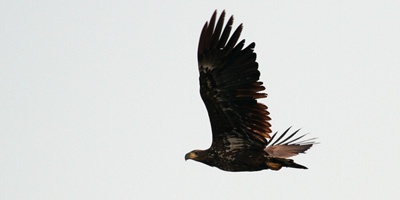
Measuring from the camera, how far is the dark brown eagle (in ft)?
42.5

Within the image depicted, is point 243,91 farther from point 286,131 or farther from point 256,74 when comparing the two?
point 286,131

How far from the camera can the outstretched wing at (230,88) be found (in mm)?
12938

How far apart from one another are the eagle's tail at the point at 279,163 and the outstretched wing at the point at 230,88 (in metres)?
0.33

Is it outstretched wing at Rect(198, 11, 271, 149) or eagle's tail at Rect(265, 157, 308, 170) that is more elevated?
outstretched wing at Rect(198, 11, 271, 149)

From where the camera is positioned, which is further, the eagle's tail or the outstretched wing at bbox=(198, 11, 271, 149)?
the eagle's tail

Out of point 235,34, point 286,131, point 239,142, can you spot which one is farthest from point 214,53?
point 286,131

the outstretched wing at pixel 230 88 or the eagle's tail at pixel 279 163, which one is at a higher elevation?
the outstretched wing at pixel 230 88

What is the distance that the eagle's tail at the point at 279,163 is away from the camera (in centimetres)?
1351

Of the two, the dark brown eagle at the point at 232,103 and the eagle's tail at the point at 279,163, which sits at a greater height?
the dark brown eagle at the point at 232,103

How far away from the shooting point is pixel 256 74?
13.2 m

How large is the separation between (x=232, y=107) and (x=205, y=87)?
0.58m

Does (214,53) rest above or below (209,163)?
above

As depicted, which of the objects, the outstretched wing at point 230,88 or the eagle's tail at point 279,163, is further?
the eagle's tail at point 279,163

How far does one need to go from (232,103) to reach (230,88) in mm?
281
